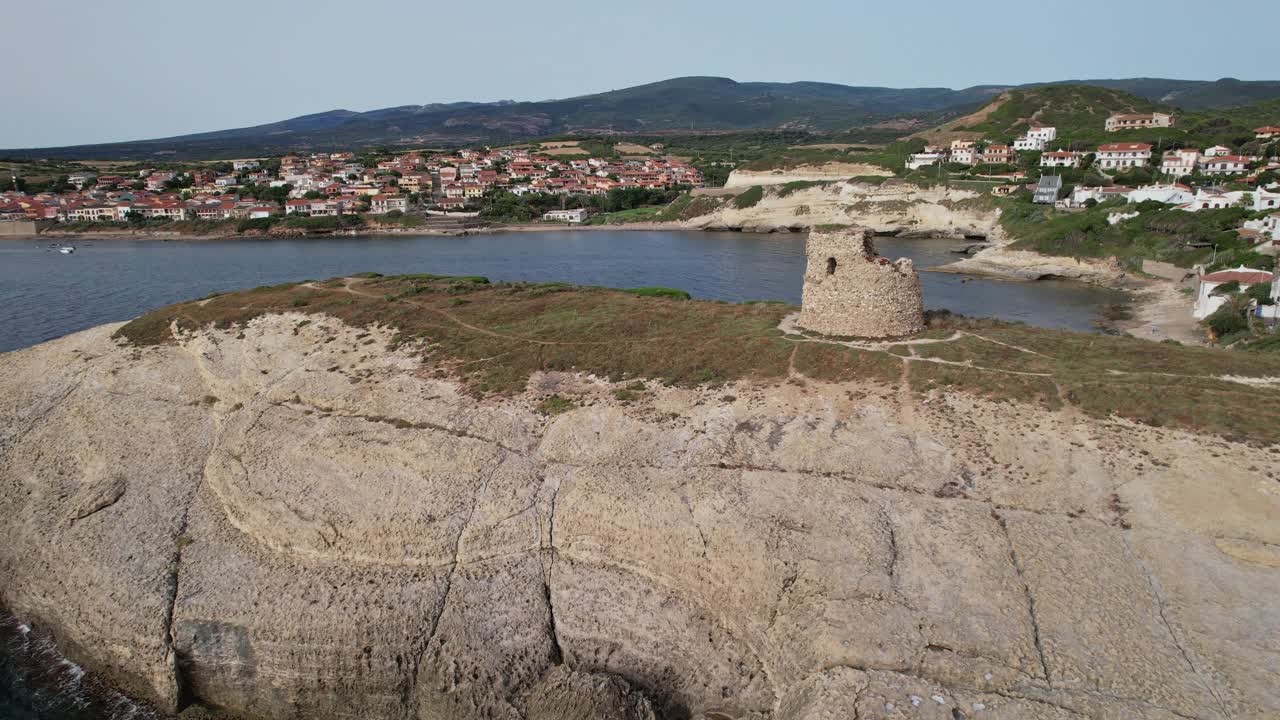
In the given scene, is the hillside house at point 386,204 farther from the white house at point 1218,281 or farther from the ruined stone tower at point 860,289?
the ruined stone tower at point 860,289

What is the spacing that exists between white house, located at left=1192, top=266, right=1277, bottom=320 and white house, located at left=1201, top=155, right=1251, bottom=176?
181ft

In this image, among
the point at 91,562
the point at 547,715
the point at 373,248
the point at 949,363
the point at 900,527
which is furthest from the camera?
the point at 373,248

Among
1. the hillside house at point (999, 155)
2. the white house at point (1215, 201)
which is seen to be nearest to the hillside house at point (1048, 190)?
the white house at point (1215, 201)

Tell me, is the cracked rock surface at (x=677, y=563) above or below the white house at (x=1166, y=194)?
below

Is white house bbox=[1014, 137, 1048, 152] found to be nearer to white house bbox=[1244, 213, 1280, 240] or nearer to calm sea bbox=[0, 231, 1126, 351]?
calm sea bbox=[0, 231, 1126, 351]

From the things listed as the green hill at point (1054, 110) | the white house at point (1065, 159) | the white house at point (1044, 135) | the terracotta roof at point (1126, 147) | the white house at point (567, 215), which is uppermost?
the green hill at point (1054, 110)

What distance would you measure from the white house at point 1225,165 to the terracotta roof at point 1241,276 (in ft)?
181

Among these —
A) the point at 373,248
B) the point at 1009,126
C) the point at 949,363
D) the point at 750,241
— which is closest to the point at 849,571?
the point at 949,363

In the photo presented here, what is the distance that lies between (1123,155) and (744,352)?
9967cm

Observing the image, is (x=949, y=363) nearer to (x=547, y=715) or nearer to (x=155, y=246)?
(x=547, y=715)

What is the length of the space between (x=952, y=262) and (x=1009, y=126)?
8785 centimetres

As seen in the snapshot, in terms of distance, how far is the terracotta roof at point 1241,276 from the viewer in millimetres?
39250

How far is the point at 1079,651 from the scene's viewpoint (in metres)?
12.0

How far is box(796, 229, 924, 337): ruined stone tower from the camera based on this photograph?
2178 centimetres
